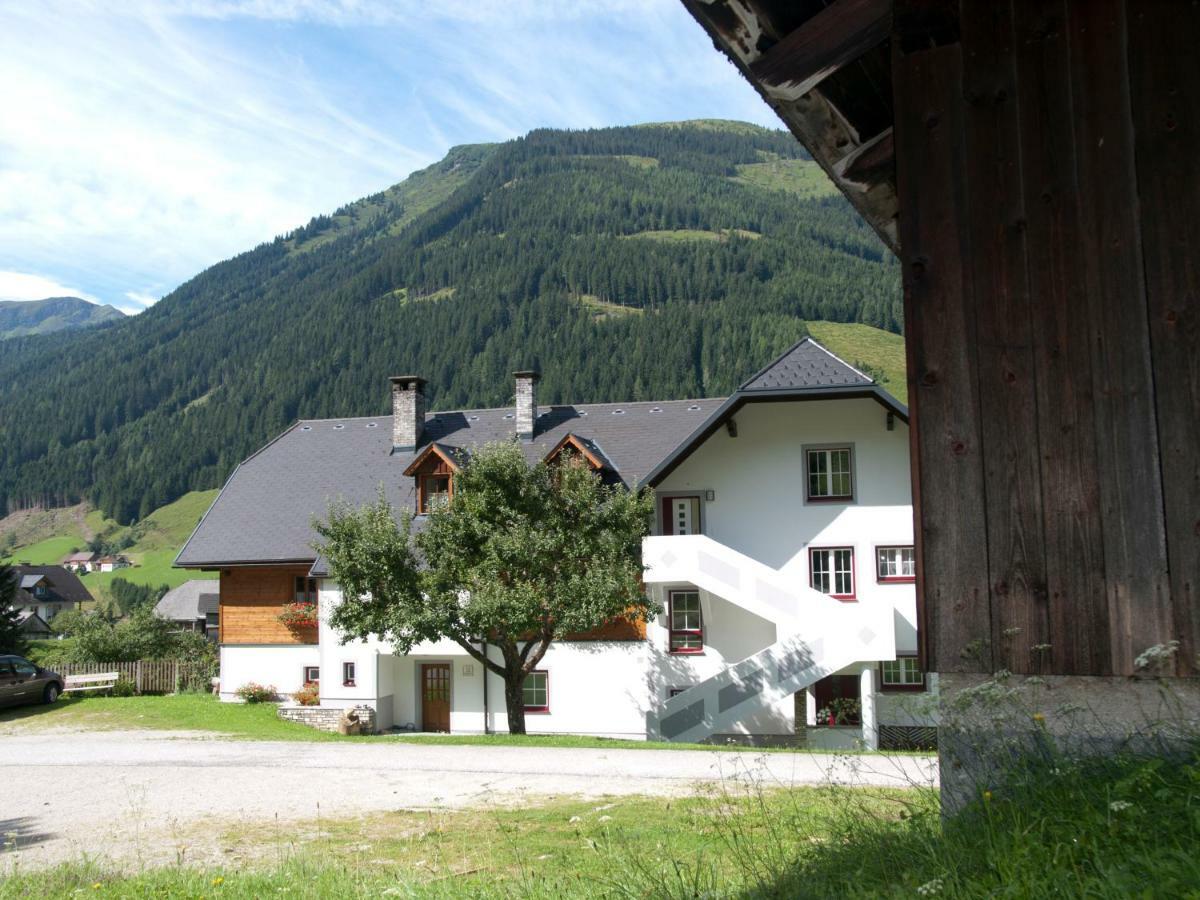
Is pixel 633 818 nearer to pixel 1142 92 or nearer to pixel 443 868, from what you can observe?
pixel 443 868

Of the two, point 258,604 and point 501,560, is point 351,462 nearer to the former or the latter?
point 258,604

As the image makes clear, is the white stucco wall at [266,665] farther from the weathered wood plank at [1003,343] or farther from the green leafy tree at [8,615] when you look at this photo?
the weathered wood plank at [1003,343]

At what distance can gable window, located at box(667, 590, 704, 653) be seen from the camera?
94.8 feet

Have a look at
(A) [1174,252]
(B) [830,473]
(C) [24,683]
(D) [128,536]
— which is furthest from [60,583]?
(A) [1174,252]

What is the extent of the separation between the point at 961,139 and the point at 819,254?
18235 centimetres

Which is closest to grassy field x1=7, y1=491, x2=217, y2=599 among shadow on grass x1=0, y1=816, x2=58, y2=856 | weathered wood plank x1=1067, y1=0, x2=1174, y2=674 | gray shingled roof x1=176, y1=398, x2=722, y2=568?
gray shingled roof x1=176, y1=398, x2=722, y2=568

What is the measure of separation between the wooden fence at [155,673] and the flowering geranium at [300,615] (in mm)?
5851

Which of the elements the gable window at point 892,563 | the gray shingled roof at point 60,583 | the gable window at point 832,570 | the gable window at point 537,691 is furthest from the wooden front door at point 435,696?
the gray shingled roof at point 60,583

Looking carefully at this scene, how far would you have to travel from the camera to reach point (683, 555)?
27047 millimetres

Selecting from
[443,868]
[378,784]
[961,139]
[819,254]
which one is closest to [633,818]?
[443,868]

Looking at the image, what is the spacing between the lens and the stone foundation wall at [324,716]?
98.8ft

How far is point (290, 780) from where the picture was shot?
15734 mm

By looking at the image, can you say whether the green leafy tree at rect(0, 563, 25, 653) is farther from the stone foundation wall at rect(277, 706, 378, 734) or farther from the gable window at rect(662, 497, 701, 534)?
the gable window at rect(662, 497, 701, 534)

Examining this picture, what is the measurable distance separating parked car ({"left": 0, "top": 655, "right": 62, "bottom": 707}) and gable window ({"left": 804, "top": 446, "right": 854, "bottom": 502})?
24.2 meters
